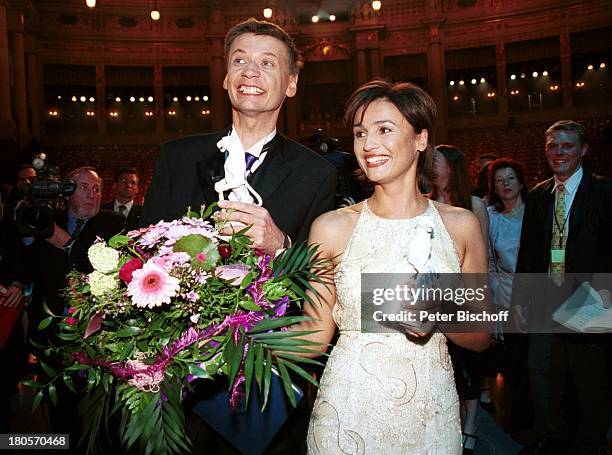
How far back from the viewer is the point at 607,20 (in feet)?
57.8

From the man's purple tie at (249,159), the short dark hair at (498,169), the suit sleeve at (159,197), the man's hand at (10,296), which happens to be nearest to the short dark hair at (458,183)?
the short dark hair at (498,169)

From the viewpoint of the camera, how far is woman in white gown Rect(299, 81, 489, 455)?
6.24 ft

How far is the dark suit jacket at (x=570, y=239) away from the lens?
3650 mm

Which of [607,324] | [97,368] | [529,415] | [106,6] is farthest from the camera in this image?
[106,6]

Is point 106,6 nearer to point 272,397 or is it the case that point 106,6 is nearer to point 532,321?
point 532,321

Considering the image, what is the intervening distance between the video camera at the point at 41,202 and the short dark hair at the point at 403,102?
2.30 meters

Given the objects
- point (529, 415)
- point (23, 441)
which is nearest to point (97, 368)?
point (23, 441)

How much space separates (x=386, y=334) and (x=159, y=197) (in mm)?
948

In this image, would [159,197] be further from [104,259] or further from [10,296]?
[10,296]

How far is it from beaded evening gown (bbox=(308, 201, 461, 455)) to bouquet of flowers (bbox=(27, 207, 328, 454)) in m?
0.48

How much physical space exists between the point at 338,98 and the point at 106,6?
8.25m

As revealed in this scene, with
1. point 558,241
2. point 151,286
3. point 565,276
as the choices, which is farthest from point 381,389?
point 558,241

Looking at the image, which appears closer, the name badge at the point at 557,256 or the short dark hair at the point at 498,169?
the name badge at the point at 557,256

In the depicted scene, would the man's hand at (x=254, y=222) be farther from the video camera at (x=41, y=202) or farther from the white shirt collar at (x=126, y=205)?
the white shirt collar at (x=126, y=205)
